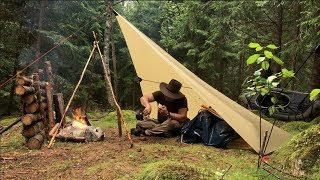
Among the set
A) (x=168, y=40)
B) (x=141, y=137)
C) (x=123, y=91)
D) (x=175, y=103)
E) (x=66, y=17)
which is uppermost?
(x=66, y=17)

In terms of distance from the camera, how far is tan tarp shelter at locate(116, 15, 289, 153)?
17.5ft

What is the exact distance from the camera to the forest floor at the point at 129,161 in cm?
353

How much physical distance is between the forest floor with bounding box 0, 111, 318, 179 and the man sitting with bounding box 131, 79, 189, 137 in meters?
0.23

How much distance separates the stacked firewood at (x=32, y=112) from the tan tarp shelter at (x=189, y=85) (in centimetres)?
232

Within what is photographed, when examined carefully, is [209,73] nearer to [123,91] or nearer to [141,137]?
[123,91]

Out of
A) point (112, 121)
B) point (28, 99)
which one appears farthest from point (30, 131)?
point (112, 121)

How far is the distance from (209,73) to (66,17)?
22.0 ft

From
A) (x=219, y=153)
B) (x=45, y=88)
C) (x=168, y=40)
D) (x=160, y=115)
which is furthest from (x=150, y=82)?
(x=168, y=40)

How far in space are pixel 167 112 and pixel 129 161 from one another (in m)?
2.01

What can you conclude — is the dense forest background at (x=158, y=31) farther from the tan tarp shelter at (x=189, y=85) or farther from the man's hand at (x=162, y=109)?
the man's hand at (x=162, y=109)

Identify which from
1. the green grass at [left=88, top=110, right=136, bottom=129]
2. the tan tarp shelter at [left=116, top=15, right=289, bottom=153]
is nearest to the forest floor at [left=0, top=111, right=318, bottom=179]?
the tan tarp shelter at [left=116, top=15, right=289, bottom=153]

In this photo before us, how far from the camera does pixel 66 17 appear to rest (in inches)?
548

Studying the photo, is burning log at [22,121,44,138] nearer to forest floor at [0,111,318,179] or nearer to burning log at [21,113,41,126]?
burning log at [21,113,41,126]

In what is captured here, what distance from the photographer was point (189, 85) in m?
6.32
